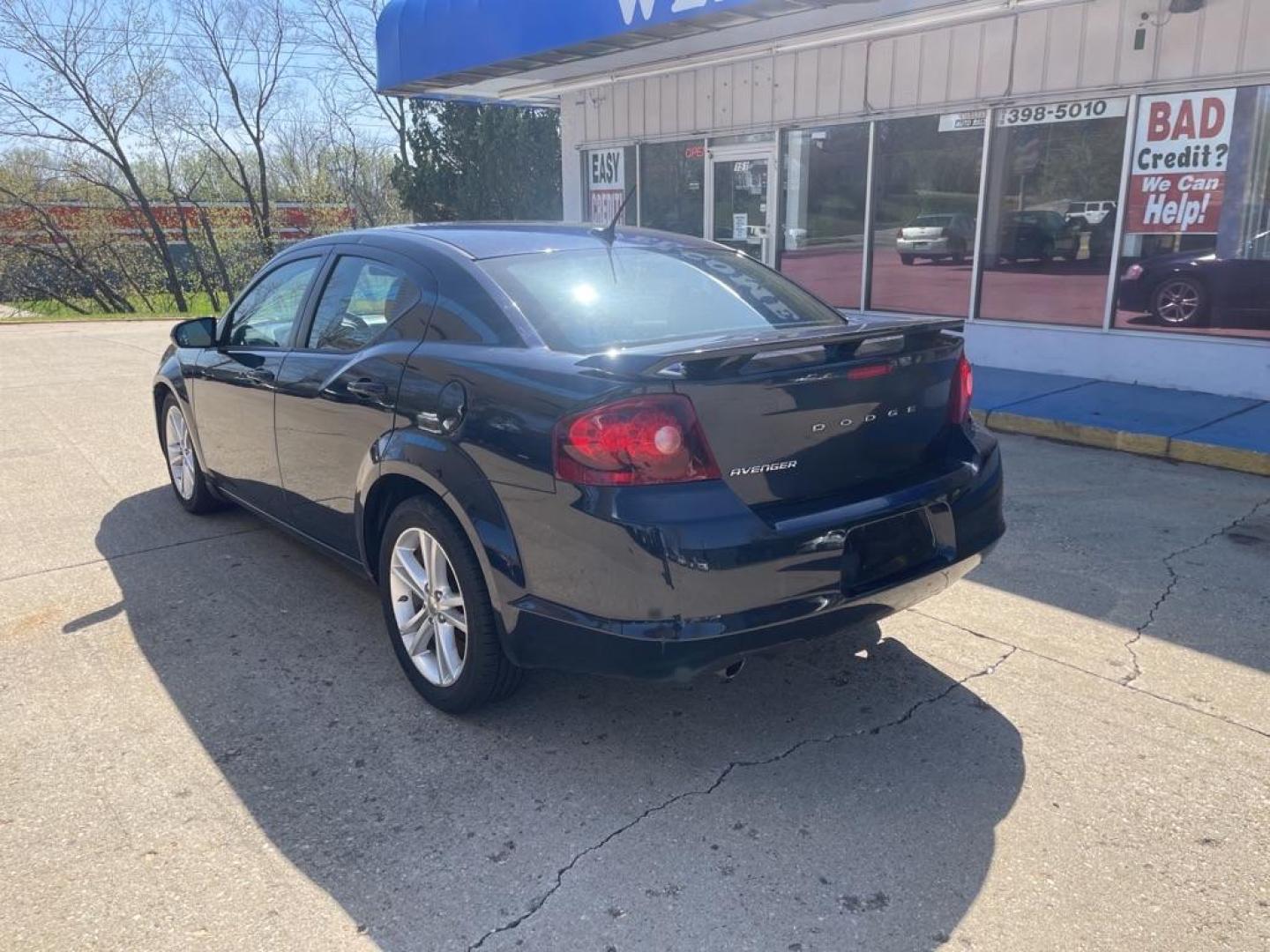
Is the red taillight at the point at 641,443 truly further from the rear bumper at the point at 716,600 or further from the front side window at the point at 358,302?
the front side window at the point at 358,302

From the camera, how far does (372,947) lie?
2.36m

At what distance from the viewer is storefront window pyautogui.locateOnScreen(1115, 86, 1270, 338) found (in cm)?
788

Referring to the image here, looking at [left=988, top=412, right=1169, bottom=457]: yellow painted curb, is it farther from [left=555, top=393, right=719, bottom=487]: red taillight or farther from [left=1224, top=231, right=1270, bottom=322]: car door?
[left=555, top=393, right=719, bottom=487]: red taillight

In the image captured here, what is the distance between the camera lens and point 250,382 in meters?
4.55

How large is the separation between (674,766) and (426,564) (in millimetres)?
1105

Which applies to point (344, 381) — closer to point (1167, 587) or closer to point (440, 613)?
point (440, 613)

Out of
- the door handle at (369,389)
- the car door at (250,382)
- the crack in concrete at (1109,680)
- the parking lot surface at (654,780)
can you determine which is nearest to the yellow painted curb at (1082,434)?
the parking lot surface at (654,780)

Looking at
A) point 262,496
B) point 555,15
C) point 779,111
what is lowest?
point 262,496

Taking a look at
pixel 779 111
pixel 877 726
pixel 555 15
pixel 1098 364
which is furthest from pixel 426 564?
pixel 779 111

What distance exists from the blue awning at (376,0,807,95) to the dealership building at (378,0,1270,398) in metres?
0.03

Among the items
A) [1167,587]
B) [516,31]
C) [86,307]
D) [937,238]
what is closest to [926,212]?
[937,238]

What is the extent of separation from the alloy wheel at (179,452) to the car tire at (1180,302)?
788cm

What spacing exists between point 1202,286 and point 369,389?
754cm

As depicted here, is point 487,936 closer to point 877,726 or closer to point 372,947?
point 372,947
